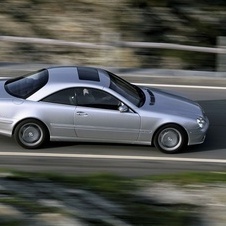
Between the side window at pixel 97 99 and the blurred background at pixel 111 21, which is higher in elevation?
the blurred background at pixel 111 21

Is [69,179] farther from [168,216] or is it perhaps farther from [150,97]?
[150,97]

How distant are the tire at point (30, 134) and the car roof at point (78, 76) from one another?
0.76 meters

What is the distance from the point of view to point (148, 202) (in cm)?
604

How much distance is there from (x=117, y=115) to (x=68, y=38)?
10.7 meters

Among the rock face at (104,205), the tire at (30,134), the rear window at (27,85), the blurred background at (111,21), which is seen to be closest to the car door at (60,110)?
the tire at (30,134)

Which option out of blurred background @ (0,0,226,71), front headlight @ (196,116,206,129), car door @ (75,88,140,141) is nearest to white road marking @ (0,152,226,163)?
car door @ (75,88,140,141)

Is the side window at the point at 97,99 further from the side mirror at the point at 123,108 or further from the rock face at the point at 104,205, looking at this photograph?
the rock face at the point at 104,205

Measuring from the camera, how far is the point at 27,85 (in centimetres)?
1065

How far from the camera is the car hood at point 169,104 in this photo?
10844 millimetres

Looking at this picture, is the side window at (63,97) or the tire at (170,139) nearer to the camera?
the side window at (63,97)

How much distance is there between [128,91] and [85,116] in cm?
99

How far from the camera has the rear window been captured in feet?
34.4

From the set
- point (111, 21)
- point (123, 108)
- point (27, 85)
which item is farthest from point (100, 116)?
point (111, 21)

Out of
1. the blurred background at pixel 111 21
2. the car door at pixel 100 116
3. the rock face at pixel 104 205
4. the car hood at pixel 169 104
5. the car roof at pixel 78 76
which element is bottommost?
the rock face at pixel 104 205
